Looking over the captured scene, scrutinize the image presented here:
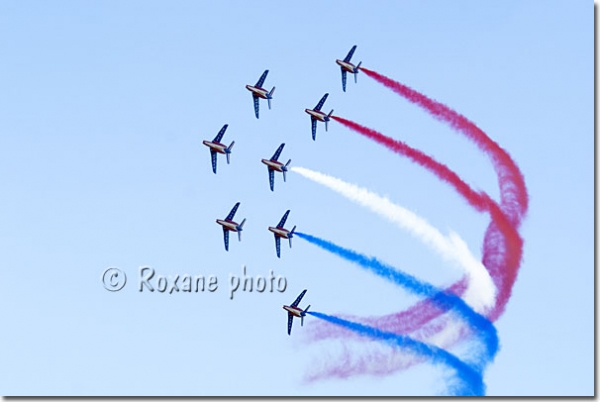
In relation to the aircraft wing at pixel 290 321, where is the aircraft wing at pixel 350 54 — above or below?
above

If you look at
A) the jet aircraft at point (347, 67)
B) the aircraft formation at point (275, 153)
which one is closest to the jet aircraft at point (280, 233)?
the aircraft formation at point (275, 153)

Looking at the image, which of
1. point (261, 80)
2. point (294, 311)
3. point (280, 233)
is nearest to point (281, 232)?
point (280, 233)

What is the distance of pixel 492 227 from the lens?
8350 centimetres

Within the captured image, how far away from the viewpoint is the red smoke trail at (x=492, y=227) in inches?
3199

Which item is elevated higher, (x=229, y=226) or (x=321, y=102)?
(x=321, y=102)

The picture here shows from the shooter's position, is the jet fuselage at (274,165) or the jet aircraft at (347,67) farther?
the jet aircraft at (347,67)

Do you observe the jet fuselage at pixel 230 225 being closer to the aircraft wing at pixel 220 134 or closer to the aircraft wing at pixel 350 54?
the aircraft wing at pixel 220 134

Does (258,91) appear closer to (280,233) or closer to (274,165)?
(274,165)

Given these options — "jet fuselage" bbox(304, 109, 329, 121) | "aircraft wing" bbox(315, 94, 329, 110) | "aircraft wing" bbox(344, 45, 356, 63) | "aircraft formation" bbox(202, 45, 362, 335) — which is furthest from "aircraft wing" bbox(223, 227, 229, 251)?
"aircraft wing" bbox(344, 45, 356, 63)

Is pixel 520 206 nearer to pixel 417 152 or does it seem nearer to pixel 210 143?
pixel 417 152

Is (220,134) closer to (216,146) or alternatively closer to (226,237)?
(216,146)

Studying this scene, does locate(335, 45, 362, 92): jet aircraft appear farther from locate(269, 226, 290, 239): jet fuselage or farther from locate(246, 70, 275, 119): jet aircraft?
locate(269, 226, 290, 239): jet fuselage

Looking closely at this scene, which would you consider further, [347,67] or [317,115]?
[317,115]

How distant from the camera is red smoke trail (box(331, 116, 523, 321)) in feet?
267
